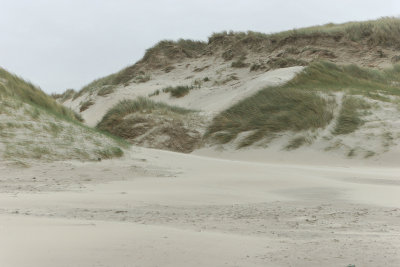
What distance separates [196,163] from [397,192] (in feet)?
10.0

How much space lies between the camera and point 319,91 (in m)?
11.7

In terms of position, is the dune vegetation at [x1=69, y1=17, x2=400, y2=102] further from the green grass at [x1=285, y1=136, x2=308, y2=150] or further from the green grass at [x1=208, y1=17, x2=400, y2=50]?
the green grass at [x1=285, y1=136, x2=308, y2=150]

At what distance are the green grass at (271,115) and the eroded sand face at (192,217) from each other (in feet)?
12.8

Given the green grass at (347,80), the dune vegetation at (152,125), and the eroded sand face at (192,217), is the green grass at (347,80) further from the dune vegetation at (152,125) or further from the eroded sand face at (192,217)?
the eroded sand face at (192,217)

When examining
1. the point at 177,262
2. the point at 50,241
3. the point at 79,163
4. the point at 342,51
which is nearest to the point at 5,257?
the point at 50,241

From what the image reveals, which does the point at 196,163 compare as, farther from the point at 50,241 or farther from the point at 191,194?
the point at 50,241

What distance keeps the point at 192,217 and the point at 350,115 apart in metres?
7.77

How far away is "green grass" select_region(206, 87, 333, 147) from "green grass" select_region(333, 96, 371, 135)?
31 centimetres

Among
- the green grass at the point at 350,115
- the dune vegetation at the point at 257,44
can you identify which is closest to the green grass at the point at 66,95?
the dune vegetation at the point at 257,44

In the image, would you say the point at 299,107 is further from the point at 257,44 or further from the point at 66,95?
the point at 66,95

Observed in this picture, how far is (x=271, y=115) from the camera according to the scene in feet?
35.8

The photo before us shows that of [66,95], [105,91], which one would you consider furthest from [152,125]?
[66,95]

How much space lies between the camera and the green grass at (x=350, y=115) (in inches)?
388

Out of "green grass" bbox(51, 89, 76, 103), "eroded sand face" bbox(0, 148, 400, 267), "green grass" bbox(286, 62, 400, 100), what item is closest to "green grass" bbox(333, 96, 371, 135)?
"green grass" bbox(286, 62, 400, 100)
